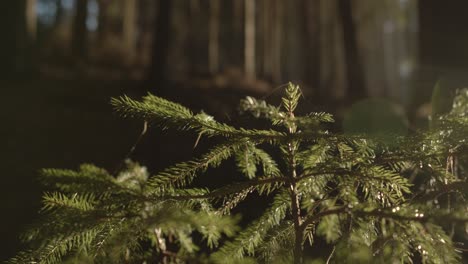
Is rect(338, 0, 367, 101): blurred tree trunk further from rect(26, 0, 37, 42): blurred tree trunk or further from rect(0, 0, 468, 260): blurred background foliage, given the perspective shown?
rect(26, 0, 37, 42): blurred tree trunk

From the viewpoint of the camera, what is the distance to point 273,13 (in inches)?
714

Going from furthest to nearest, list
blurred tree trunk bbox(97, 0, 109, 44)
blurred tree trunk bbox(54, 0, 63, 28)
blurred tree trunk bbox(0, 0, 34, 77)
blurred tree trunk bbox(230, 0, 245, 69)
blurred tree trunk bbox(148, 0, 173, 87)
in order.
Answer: blurred tree trunk bbox(97, 0, 109, 44) < blurred tree trunk bbox(230, 0, 245, 69) < blurred tree trunk bbox(54, 0, 63, 28) < blurred tree trunk bbox(0, 0, 34, 77) < blurred tree trunk bbox(148, 0, 173, 87)

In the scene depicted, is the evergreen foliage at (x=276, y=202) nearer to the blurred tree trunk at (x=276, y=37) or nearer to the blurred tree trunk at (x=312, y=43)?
the blurred tree trunk at (x=312, y=43)

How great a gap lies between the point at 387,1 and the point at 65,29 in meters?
12.5

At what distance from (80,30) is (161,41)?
21.7 feet

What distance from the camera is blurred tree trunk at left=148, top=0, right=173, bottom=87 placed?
28.7ft

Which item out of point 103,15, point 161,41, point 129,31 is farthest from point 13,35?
point 103,15

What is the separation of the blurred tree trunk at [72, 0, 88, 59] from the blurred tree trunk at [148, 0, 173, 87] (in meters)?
6.21

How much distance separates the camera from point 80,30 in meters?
14.5

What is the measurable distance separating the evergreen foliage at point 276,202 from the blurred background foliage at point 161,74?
0.52ft

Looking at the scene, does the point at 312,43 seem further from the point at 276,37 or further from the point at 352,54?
the point at 352,54

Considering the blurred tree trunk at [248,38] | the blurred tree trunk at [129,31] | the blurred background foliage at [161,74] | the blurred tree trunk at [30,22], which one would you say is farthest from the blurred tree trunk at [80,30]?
the blurred tree trunk at [248,38]

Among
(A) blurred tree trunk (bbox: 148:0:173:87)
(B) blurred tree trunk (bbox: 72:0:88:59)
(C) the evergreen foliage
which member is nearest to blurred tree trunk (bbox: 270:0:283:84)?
(B) blurred tree trunk (bbox: 72:0:88:59)

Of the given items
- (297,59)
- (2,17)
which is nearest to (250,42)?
(2,17)
